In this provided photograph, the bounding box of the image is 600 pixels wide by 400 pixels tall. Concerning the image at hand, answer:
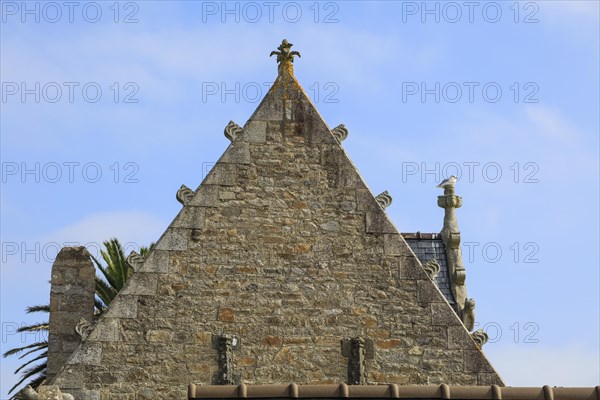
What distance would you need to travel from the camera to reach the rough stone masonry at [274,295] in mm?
23031

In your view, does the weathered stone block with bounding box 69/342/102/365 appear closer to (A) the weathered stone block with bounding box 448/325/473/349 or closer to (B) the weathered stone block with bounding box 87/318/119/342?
(B) the weathered stone block with bounding box 87/318/119/342

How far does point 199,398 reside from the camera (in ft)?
61.5

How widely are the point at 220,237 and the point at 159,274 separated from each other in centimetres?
93

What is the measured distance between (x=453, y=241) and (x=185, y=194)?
6.44 meters

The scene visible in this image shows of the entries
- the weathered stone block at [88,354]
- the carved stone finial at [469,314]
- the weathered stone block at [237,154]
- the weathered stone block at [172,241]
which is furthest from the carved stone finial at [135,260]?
the carved stone finial at [469,314]

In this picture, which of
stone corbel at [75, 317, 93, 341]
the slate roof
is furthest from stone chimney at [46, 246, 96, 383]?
the slate roof

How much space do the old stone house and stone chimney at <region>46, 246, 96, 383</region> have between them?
0.06 feet

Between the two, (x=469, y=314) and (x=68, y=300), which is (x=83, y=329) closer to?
(x=68, y=300)

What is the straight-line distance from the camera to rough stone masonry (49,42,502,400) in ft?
75.6

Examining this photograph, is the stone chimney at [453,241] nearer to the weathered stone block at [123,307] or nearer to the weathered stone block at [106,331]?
the weathered stone block at [123,307]

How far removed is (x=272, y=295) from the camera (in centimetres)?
2352

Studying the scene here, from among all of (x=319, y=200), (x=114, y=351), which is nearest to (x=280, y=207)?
(x=319, y=200)

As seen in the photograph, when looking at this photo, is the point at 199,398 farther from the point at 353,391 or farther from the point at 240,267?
the point at 240,267

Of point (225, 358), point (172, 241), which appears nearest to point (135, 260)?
point (172, 241)
